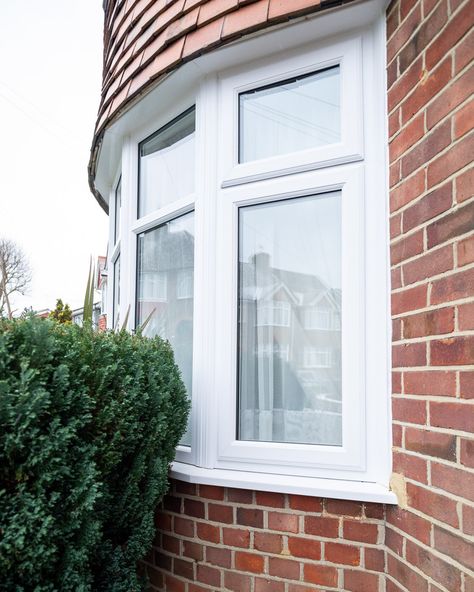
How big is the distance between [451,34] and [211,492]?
76.3 inches

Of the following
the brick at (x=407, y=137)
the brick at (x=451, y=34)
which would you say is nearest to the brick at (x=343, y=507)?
the brick at (x=407, y=137)

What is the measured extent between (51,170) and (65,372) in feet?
62.0

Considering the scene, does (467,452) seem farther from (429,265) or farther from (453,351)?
(429,265)

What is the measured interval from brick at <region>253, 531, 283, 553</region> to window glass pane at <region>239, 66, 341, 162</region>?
5.33ft

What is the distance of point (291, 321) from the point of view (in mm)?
2146

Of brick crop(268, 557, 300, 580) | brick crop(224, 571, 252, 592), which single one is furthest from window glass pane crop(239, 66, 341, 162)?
brick crop(224, 571, 252, 592)

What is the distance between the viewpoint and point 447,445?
1.51m

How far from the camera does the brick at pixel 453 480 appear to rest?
4.61ft

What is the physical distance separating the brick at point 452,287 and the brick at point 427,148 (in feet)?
1.38

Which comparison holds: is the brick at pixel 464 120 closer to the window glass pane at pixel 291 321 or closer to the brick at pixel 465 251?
the brick at pixel 465 251

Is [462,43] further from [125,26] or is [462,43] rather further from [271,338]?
[125,26]

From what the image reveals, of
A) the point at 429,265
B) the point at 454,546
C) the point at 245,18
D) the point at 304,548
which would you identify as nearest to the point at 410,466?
the point at 454,546

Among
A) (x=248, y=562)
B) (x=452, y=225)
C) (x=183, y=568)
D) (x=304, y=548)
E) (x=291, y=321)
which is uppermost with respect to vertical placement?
(x=452, y=225)

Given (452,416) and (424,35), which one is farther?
(424,35)
